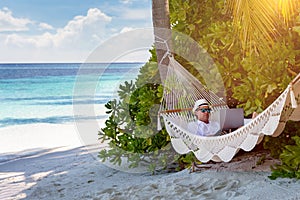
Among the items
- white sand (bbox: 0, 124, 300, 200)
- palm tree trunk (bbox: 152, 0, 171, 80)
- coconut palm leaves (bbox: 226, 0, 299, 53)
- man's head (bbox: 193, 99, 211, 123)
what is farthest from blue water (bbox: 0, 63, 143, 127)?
coconut palm leaves (bbox: 226, 0, 299, 53)

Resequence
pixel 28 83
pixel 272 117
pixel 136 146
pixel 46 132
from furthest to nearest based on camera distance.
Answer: pixel 28 83
pixel 46 132
pixel 136 146
pixel 272 117

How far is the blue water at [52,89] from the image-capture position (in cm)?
1100

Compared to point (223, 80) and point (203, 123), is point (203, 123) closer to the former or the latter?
point (203, 123)

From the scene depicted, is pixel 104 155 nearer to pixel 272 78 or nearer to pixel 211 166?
pixel 211 166

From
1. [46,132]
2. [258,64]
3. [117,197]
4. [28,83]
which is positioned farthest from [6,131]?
[28,83]

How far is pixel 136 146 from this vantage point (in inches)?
136

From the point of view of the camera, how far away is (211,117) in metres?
2.91

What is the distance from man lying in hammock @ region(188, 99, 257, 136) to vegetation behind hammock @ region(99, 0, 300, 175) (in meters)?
0.20

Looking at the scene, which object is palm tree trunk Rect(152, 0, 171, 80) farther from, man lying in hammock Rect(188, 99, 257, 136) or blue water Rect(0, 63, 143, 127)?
blue water Rect(0, 63, 143, 127)

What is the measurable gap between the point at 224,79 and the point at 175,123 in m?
0.50

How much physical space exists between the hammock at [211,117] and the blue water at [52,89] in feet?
9.64

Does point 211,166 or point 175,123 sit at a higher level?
point 175,123

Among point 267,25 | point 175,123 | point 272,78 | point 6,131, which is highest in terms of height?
point 267,25

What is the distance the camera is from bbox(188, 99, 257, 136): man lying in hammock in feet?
9.25
